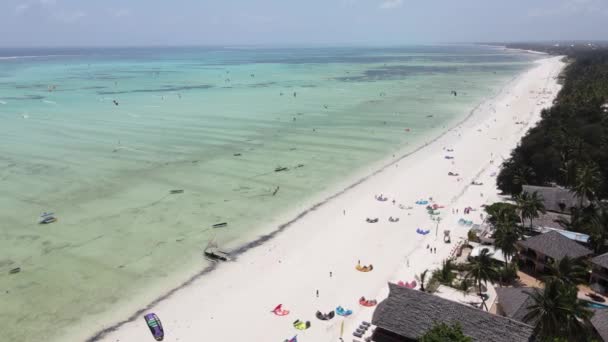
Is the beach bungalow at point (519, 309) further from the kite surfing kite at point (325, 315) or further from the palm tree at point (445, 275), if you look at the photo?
the kite surfing kite at point (325, 315)

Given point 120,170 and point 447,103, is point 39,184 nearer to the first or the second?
point 120,170

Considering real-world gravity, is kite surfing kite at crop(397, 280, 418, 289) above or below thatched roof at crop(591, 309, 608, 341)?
below

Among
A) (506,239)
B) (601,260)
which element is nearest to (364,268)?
(506,239)

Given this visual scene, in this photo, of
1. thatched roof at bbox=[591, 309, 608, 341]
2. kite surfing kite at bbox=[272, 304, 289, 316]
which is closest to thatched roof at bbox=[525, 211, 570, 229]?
thatched roof at bbox=[591, 309, 608, 341]

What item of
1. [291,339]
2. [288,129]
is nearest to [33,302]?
[291,339]

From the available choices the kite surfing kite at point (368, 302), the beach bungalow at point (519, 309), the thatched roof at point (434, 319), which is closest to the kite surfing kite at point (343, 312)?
the kite surfing kite at point (368, 302)

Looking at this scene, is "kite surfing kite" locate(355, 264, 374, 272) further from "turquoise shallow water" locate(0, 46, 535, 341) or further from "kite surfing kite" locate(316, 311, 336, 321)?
"turquoise shallow water" locate(0, 46, 535, 341)

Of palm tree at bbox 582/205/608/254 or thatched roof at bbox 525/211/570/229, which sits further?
thatched roof at bbox 525/211/570/229
